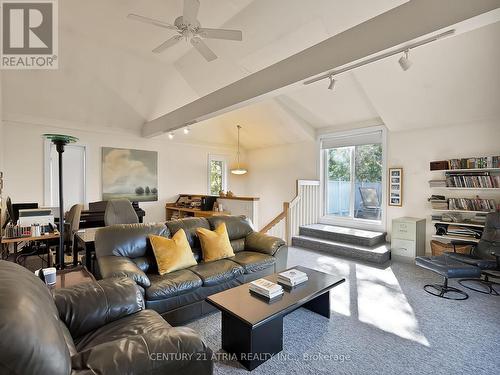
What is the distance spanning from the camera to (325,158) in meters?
6.36

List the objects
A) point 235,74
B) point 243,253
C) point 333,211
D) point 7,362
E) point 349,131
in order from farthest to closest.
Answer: point 333,211 → point 349,131 → point 235,74 → point 243,253 → point 7,362

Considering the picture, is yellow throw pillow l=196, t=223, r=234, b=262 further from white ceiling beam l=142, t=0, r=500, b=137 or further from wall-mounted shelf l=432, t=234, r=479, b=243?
wall-mounted shelf l=432, t=234, r=479, b=243

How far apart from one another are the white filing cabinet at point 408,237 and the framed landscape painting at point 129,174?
18.2 feet

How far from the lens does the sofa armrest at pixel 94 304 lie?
1606mm

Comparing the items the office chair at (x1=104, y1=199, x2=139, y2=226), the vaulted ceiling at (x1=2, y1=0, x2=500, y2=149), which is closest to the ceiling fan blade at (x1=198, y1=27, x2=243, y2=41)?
the vaulted ceiling at (x1=2, y1=0, x2=500, y2=149)

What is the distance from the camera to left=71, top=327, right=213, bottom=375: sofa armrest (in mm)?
1123

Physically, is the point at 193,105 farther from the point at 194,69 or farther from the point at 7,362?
the point at 7,362

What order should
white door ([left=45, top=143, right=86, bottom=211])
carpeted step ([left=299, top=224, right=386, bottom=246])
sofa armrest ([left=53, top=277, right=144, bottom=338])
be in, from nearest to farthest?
sofa armrest ([left=53, top=277, right=144, bottom=338]), carpeted step ([left=299, top=224, right=386, bottom=246]), white door ([left=45, top=143, right=86, bottom=211])

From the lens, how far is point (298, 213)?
579 cm

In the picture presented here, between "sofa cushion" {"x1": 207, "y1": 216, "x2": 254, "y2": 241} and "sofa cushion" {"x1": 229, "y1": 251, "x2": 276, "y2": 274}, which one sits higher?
"sofa cushion" {"x1": 207, "y1": 216, "x2": 254, "y2": 241}

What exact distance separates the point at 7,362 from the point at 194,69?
5.45 m

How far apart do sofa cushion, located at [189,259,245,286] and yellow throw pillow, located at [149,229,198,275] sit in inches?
5.0

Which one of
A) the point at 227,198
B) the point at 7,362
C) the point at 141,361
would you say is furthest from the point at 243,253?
the point at 7,362

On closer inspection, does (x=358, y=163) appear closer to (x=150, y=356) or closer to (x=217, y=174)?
(x=217, y=174)
